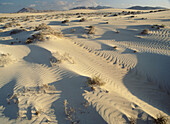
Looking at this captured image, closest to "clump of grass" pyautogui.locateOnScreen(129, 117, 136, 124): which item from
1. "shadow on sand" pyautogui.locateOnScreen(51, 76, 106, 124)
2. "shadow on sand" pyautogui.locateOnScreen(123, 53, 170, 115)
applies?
"shadow on sand" pyautogui.locateOnScreen(51, 76, 106, 124)

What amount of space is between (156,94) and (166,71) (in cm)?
176

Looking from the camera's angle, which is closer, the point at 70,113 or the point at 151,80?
the point at 70,113

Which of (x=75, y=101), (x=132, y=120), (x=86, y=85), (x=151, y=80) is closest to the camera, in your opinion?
(x=132, y=120)

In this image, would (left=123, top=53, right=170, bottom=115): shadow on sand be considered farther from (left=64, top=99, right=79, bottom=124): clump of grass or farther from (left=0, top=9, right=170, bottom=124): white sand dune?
(left=64, top=99, right=79, bottom=124): clump of grass

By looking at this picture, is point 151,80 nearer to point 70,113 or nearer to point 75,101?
point 75,101

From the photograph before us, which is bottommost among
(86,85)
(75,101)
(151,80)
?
(151,80)

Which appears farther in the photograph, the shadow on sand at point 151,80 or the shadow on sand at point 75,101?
the shadow on sand at point 151,80

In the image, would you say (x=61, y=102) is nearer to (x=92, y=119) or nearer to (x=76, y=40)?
(x=92, y=119)

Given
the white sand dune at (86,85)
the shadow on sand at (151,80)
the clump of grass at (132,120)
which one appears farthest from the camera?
the shadow on sand at (151,80)

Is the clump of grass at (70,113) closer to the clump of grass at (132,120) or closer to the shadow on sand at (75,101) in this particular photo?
the shadow on sand at (75,101)

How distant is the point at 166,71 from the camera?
5051 mm

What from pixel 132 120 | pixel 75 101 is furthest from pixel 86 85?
pixel 132 120

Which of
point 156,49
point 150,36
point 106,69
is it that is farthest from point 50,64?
point 150,36

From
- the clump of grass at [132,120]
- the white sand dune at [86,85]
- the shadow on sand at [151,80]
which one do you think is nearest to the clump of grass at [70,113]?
the white sand dune at [86,85]
